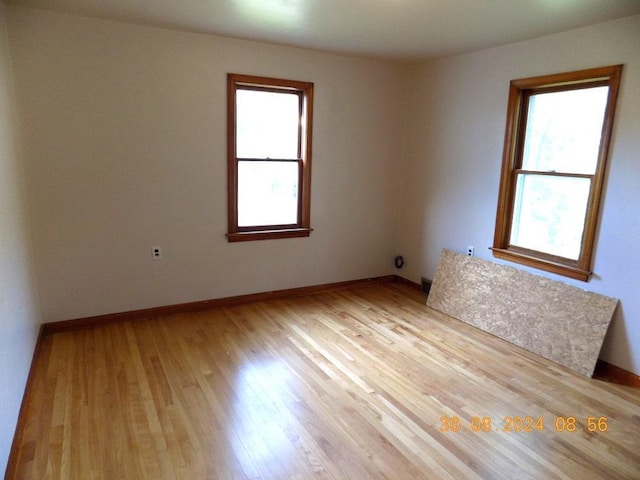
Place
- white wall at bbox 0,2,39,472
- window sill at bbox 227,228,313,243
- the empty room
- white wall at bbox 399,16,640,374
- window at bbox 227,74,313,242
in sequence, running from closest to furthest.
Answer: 1. white wall at bbox 0,2,39,472
2. the empty room
3. white wall at bbox 399,16,640,374
4. window at bbox 227,74,313,242
5. window sill at bbox 227,228,313,243

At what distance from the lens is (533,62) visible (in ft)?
10.9

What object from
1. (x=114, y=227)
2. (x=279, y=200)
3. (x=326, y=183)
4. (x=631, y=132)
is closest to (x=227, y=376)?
(x=114, y=227)

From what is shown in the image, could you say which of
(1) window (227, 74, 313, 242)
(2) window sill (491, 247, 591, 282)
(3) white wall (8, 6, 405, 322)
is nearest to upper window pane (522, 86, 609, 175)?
(2) window sill (491, 247, 591, 282)

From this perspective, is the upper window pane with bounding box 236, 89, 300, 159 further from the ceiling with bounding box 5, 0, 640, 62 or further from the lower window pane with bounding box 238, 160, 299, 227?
the ceiling with bounding box 5, 0, 640, 62

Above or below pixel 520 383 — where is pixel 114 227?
above

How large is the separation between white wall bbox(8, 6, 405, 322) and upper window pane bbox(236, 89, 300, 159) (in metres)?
0.20

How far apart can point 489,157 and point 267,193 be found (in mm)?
2045

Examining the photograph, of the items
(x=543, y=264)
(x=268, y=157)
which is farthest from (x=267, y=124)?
(x=543, y=264)

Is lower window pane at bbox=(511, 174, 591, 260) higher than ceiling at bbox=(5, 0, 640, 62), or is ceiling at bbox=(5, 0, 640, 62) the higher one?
ceiling at bbox=(5, 0, 640, 62)

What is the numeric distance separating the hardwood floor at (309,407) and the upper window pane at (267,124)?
1.61 metres

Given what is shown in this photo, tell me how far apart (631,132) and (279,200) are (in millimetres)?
2817

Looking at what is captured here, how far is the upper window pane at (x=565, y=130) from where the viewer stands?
10.0 feet

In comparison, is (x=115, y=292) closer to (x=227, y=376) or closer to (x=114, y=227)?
(x=114, y=227)

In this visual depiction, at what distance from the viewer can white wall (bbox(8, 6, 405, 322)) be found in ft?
10.3
